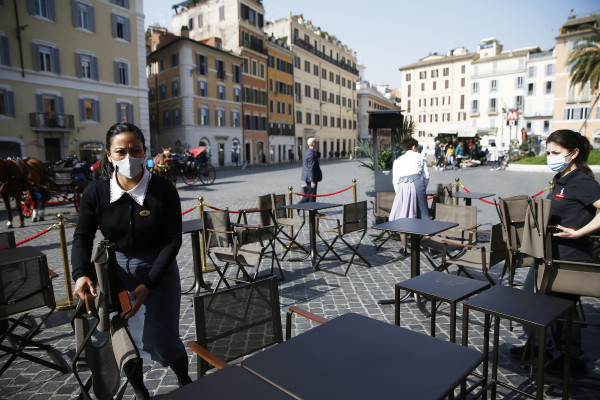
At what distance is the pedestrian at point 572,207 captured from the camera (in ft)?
9.03

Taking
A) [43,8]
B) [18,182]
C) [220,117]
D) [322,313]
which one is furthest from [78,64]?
[322,313]

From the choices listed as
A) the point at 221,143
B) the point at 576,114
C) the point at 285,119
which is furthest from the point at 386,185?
the point at 576,114

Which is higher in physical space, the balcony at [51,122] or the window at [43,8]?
the window at [43,8]

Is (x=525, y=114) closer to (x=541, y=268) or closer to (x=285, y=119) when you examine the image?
(x=285, y=119)

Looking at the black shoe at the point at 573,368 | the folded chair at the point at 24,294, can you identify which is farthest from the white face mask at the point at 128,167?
the black shoe at the point at 573,368

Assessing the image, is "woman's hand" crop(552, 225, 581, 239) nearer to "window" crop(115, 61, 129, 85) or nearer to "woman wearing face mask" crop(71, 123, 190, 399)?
"woman wearing face mask" crop(71, 123, 190, 399)

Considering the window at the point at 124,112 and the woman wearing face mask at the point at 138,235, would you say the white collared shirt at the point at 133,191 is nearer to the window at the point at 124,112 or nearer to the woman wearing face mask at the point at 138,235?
the woman wearing face mask at the point at 138,235

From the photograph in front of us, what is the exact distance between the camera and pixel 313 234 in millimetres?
6180

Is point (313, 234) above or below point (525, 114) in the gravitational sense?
below

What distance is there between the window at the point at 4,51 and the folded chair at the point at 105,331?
24.7 metres

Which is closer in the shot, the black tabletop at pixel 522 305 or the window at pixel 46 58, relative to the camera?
the black tabletop at pixel 522 305

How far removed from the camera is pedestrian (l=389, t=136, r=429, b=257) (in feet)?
20.2

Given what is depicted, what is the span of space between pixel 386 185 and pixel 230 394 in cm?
797

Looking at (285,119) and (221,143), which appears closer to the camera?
(221,143)
